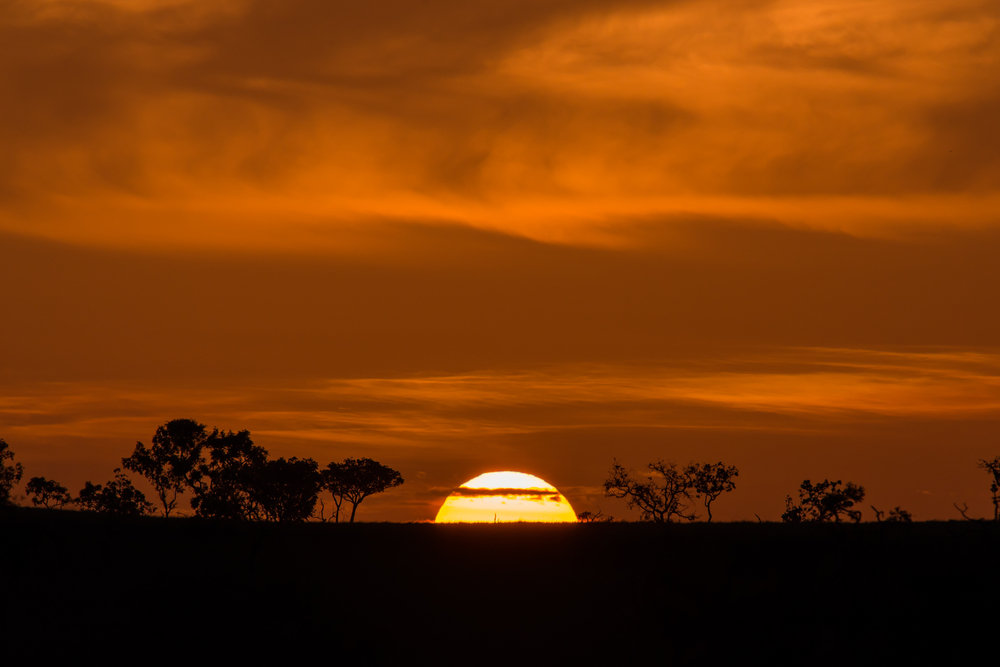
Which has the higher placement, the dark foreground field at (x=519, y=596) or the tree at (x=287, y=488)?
the tree at (x=287, y=488)

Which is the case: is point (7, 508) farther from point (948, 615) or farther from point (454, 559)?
point (948, 615)

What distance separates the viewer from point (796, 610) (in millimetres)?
19594

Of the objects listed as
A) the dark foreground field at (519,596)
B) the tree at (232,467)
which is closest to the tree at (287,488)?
the tree at (232,467)

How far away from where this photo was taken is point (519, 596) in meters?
20.9

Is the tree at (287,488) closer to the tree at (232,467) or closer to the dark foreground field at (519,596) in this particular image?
the tree at (232,467)

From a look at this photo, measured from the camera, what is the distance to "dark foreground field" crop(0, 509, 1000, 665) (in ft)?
63.1

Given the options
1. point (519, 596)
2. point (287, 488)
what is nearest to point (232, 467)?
point (287, 488)

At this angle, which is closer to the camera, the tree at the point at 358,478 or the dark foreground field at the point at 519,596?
the dark foreground field at the point at 519,596

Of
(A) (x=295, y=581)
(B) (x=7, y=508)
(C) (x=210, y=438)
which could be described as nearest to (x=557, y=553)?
(A) (x=295, y=581)

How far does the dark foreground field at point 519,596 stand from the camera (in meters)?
19.2

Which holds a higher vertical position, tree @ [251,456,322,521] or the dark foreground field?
tree @ [251,456,322,521]

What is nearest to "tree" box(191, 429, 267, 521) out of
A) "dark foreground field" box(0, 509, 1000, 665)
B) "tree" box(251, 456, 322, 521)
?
"tree" box(251, 456, 322, 521)

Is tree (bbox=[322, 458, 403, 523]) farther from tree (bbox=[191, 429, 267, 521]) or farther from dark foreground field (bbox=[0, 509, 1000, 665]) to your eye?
dark foreground field (bbox=[0, 509, 1000, 665])

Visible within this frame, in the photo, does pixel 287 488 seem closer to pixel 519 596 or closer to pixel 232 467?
pixel 232 467
